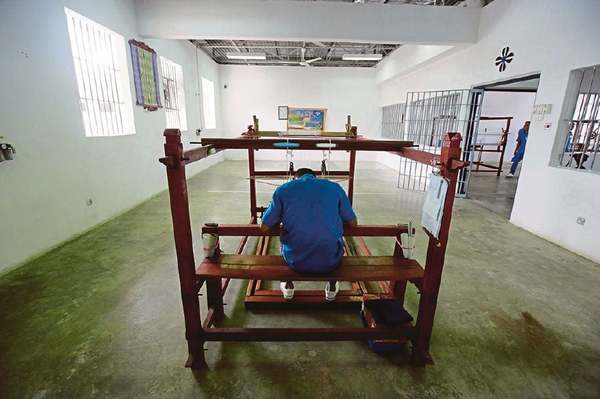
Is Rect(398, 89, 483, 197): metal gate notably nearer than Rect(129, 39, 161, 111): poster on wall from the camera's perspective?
No

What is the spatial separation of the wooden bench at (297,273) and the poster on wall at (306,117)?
968 cm

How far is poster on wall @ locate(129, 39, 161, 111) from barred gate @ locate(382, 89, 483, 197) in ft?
16.2

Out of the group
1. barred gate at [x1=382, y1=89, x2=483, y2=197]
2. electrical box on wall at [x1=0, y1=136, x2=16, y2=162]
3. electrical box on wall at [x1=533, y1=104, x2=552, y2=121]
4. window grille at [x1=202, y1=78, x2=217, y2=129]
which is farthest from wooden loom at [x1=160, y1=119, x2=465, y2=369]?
window grille at [x1=202, y1=78, x2=217, y2=129]

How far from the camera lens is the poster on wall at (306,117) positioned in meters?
11.0

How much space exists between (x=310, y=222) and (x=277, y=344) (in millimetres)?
935

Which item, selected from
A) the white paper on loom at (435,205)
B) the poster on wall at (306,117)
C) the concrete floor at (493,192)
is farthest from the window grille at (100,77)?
Answer: the poster on wall at (306,117)

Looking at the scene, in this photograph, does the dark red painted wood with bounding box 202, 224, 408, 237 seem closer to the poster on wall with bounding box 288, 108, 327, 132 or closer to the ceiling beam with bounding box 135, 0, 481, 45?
the ceiling beam with bounding box 135, 0, 481, 45

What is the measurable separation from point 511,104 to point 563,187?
26.1ft

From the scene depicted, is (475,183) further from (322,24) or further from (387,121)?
(322,24)

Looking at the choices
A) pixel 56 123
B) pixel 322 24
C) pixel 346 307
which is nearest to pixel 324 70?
pixel 322 24

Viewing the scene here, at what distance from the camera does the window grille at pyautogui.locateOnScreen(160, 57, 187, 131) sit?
634 centimetres

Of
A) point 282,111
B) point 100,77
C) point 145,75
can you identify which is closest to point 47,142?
point 100,77

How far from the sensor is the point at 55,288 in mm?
2500

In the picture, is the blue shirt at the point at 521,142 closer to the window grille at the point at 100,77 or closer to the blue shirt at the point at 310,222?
the blue shirt at the point at 310,222
